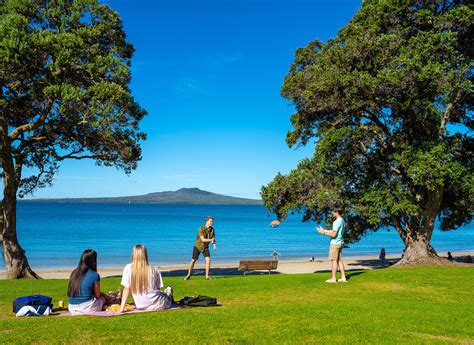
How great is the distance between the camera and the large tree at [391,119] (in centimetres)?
1717

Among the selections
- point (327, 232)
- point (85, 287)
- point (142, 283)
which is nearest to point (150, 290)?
point (142, 283)

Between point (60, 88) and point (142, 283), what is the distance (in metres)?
10.3

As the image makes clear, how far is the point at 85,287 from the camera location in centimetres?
842

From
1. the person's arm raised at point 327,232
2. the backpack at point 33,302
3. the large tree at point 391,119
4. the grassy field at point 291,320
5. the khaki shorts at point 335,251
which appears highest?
the large tree at point 391,119

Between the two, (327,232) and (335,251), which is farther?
(335,251)

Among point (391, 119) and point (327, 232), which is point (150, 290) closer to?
point (327, 232)

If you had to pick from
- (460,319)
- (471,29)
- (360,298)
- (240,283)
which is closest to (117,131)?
(240,283)

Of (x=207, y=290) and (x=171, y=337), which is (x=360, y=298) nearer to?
(x=207, y=290)

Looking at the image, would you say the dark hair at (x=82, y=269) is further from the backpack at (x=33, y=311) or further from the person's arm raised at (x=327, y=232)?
the person's arm raised at (x=327, y=232)

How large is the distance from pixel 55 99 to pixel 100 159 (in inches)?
173

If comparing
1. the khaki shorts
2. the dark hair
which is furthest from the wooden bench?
the dark hair

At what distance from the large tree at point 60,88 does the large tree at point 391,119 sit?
795 centimetres

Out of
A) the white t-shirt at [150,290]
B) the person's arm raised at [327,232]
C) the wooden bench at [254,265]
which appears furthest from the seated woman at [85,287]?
the wooden bench at [254,265]

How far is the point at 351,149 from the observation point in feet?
67.7
